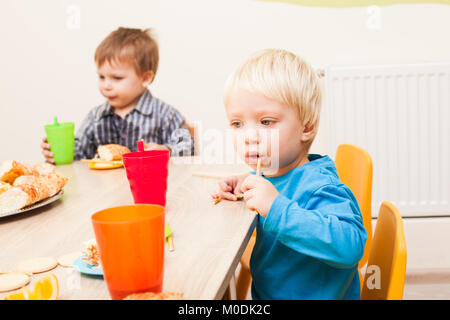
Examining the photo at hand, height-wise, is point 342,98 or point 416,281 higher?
point 342,98

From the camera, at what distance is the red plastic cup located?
0.80m

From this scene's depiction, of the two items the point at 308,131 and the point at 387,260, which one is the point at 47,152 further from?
the point at 387,260

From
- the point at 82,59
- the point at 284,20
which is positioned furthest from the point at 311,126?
the point at 82,59

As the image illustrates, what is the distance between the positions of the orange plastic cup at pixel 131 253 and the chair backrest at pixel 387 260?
0.32 metres

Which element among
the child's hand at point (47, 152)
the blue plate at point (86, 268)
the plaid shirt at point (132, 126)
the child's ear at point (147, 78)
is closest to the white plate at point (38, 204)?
the blue plate at point (86, 268)

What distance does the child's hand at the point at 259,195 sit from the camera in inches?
28.3

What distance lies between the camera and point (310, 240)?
0.68 m

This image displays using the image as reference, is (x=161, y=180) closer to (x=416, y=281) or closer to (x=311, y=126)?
(x=311, y=126)

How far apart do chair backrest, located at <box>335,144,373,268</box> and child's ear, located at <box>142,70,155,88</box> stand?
3.83ft

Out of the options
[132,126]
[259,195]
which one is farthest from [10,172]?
[132,126]

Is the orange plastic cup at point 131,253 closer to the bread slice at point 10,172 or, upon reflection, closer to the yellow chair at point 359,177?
the bread slice at point 10,172

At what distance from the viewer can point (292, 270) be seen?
841mm

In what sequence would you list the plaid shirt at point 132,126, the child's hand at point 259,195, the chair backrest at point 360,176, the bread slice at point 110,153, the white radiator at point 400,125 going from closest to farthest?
the child's hand at point 259,195, the chair backrest at point 360,176, the bread slice at point 110,153, the white radiator at point 400,125, the plaid shirt at point 132,126
